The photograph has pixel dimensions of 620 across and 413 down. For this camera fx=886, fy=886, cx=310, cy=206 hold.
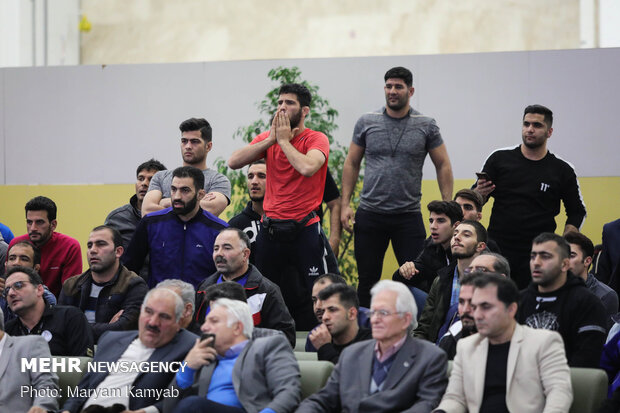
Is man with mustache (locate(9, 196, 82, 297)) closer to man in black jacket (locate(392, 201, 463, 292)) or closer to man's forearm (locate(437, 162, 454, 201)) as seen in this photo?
man in black jacket (locate(392, 201, 463, 292))

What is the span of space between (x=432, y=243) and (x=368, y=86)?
244 cm

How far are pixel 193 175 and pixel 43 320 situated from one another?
1160 mm

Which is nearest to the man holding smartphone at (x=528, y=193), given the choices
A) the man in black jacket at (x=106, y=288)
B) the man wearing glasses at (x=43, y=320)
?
the man in black jacket at (x=106, y=288)

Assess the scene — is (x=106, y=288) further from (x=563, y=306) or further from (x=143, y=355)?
(x=563, y=306)

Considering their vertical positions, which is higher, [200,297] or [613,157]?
[613,157]

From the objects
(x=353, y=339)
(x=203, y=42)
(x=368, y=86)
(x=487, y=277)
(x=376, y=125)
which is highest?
(x=203, y=42)

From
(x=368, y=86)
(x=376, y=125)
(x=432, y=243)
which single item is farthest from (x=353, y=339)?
(x=368, y=86)

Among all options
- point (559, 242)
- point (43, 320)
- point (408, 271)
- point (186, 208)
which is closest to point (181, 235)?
point (186, 208)

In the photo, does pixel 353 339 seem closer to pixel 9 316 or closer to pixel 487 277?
pixel 487 277

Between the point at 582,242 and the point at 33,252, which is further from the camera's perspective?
the point at 33,252

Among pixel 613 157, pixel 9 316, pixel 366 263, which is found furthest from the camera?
pixel 613 157

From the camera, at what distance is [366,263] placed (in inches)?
221

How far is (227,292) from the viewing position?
4.15 meters

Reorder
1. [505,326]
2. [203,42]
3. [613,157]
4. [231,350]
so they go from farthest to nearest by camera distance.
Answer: [203,42], [613,157], [231,350], [505,326]
